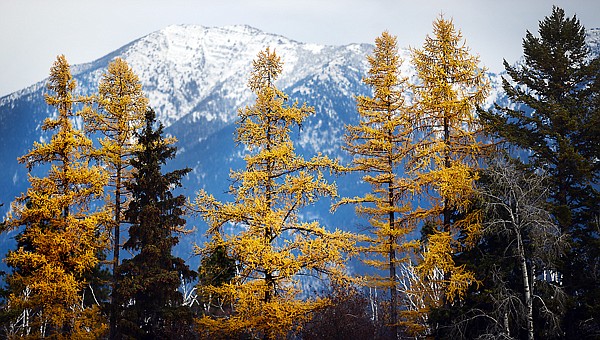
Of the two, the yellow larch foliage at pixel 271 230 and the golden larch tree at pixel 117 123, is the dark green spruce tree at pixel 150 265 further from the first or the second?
the golden larch tree at pixel 117 123

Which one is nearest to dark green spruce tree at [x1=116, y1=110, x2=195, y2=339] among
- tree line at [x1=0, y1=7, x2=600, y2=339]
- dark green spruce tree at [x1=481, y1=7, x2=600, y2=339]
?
tree line at [x1=0, y1=7, x2=600, y2=339]

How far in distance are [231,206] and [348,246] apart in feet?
13.6

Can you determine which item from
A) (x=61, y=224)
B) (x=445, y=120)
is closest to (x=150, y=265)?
(x=61, y=224)

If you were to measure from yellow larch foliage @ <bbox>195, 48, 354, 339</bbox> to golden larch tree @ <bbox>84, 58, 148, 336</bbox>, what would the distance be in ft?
23.0

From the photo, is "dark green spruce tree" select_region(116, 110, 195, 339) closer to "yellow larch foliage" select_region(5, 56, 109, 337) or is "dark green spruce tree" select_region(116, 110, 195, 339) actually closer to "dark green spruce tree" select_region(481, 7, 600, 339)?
"yellow larch foliage" select_region(5, 56, 109, 337)

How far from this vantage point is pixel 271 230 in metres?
20.1

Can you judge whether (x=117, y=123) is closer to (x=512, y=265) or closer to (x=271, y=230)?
(x=271, y=230)

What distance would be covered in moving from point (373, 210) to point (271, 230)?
5.10 m

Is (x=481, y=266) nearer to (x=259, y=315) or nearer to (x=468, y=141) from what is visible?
(x=468, y=141)

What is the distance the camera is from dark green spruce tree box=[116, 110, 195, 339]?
817 inches

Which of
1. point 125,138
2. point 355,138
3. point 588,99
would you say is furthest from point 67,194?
point 588,99

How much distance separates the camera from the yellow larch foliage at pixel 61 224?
22.9m

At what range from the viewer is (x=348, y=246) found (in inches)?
774

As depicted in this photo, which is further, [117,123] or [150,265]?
[117,123]
